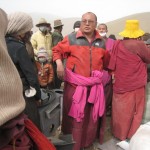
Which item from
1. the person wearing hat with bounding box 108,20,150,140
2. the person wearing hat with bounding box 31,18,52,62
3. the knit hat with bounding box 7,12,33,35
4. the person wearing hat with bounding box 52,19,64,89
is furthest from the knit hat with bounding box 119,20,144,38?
the person wearing hat with bounding box 52,19,64,89

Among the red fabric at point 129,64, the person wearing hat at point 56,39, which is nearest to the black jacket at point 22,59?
the red fabric at point 129,64

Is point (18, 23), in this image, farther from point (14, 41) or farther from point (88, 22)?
point (88, 22)

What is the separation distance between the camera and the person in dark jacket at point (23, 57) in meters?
2.70

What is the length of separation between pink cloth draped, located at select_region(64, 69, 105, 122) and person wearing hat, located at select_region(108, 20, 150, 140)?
1.61 feet

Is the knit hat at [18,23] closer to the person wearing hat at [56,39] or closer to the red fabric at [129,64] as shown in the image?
the red fabric at [129,64]

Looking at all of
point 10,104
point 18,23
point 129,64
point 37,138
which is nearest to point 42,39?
point 129,64

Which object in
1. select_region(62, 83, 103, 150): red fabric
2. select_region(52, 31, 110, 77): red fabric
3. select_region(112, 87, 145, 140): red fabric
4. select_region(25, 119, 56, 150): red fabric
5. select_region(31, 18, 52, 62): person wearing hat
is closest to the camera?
select_region(25, 119, 56, 150): red fabric

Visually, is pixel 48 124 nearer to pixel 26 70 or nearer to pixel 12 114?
pixel 26 70

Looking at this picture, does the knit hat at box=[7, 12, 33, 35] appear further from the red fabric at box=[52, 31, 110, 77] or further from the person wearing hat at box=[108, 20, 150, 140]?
the person wearing hat at box=[108, 20, 150, 140]

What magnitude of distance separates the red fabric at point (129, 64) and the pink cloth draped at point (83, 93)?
477 mm

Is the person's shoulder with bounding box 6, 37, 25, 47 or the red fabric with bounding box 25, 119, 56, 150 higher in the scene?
the person's shoulder with bounding box 6, 37, 25, 47

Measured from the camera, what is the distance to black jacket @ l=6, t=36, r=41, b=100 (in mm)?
2678

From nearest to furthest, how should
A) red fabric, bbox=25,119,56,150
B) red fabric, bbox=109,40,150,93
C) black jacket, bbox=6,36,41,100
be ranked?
1. red fabric, bbox=25,119,56,150
2. black jacket, bbox=6,36,41,100
3. red fabric, bbox=109,40,150,93

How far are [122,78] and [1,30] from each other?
2.96m
